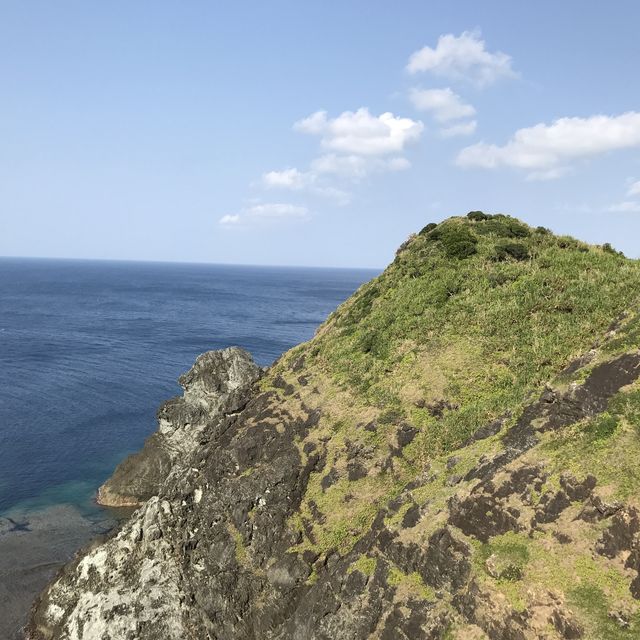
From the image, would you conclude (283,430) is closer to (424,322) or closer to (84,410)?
(424,322)

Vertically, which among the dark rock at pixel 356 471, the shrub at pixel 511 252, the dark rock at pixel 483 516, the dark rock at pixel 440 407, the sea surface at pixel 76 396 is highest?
the shrub at pixel 511 252

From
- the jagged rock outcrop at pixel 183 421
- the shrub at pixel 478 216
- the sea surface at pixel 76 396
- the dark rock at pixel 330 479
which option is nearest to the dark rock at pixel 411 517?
the dark rock at pixel 330 479

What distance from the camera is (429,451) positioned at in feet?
89.8

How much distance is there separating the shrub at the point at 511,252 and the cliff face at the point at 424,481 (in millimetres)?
216

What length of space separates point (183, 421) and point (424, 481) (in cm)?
3311

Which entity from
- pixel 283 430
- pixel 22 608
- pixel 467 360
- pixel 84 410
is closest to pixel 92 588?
pixel 22 608

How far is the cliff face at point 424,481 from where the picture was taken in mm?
17688

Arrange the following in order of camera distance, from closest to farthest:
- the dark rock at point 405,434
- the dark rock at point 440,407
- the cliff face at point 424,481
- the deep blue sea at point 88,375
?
the cliff face at point 424,481, the dark rock at point 405,434, the dark rock at point 440,407, the deep blue sea at point 88,375

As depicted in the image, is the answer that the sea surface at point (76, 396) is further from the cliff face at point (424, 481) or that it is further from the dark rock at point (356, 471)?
the dark rock at point (356, 471)

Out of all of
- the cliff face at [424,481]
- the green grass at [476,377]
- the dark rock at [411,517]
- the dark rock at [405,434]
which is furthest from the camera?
the dark rock at [405,434]

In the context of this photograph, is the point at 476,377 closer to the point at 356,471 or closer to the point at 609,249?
the point at 356,471

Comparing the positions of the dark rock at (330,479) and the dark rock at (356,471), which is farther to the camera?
the dark rock at (330,479)

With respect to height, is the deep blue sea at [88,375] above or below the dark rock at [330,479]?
below

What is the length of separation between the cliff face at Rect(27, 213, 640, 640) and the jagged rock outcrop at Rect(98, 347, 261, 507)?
8.14 metres
